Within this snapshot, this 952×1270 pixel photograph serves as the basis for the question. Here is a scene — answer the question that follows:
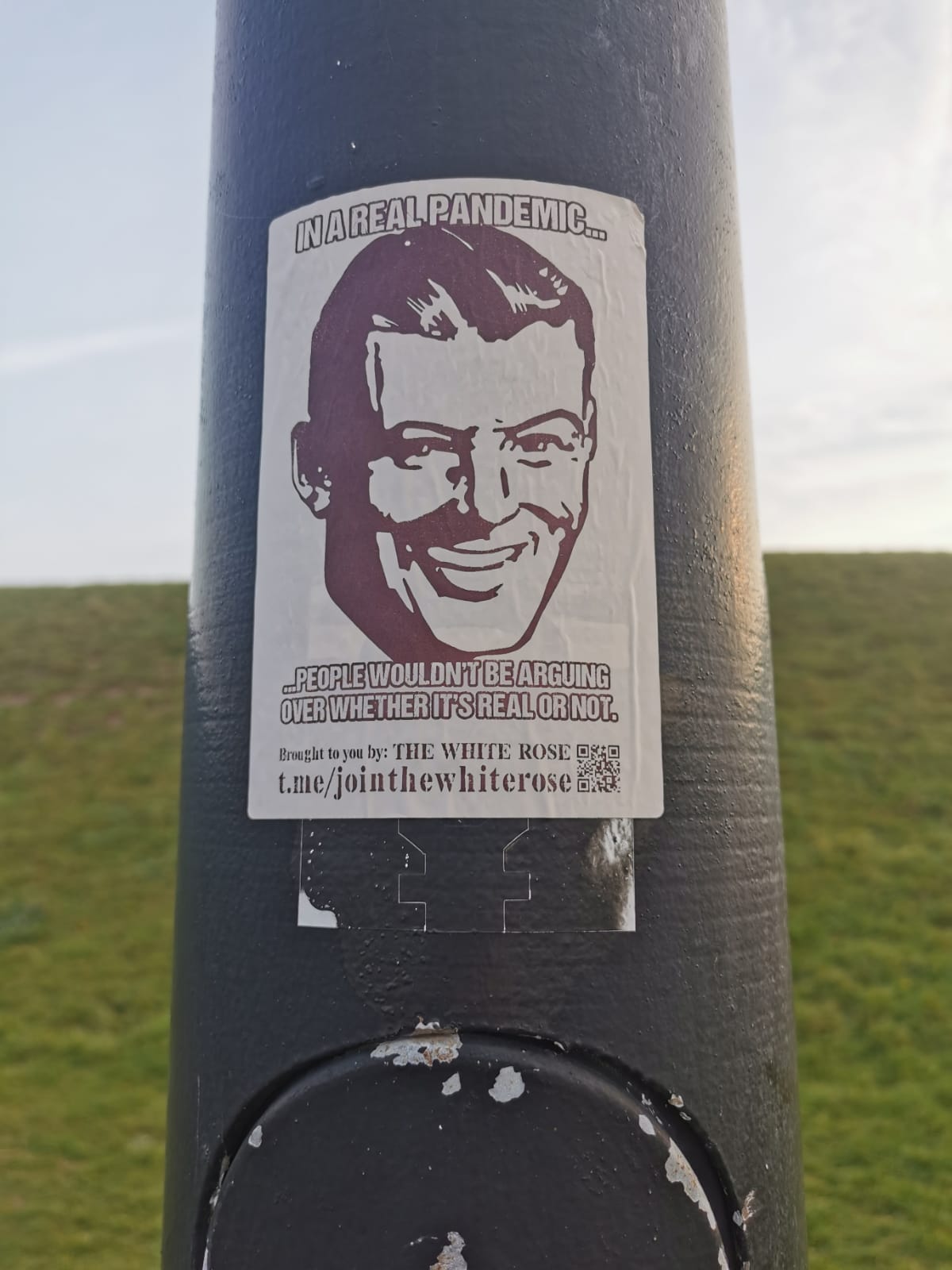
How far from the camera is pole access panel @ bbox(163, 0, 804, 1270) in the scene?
1212 millimetres

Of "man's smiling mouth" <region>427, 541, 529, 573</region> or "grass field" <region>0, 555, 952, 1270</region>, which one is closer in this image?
"man's smiling mouth" <region>427, 541, 529, 573</region>

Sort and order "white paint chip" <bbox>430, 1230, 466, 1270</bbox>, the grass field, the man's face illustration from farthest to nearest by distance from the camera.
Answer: the grass field → the man's face illustration → "white paint chip" <bbox>430, 1230, 466, 1270</bbox>

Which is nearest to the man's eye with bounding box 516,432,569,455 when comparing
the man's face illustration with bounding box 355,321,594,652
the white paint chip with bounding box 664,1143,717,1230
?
the man's face illustration with bounding box 355,321,594,652

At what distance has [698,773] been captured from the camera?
1.33 meters

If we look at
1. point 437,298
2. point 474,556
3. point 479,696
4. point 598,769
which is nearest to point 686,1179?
point 598,769

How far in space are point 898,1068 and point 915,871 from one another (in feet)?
8.14

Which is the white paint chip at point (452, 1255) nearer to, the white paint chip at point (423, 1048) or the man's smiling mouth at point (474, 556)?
the white paint chip at point (423, 1048)

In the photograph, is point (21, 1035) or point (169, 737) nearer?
point (21, 1035)

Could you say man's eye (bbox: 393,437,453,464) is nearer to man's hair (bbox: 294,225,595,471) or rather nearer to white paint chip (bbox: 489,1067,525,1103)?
man's hair (bbox: 294,225,595,471)

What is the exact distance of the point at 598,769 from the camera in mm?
1246

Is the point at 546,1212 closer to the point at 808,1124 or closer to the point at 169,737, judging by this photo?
the point at 808,1124

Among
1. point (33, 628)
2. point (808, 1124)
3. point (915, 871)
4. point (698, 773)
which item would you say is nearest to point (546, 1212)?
point (698, 773)

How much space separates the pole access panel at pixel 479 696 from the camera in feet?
3.98

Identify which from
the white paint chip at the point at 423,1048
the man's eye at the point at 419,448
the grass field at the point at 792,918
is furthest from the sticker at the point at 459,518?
the grass field at the point at 792,918
